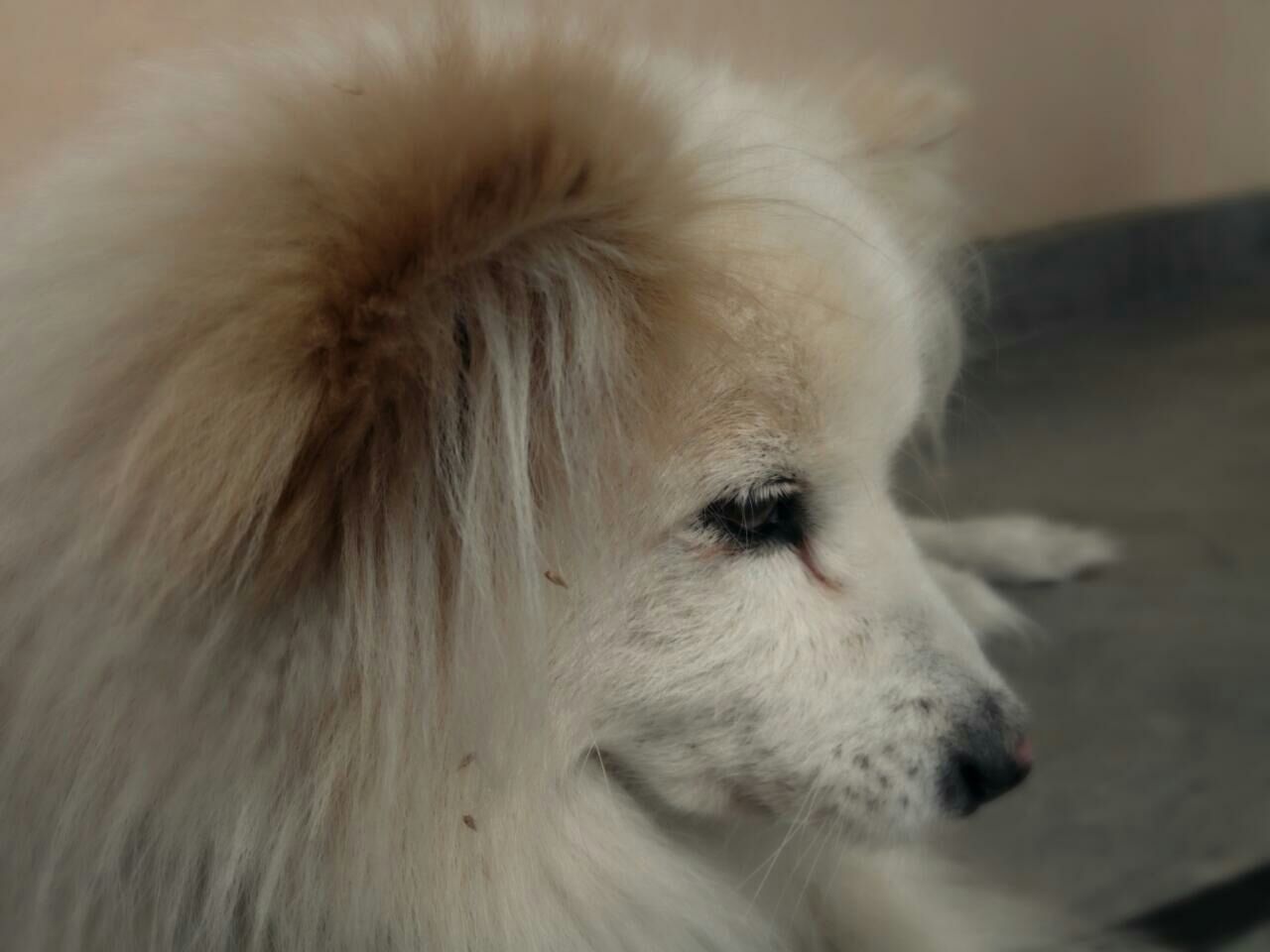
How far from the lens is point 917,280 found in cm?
97

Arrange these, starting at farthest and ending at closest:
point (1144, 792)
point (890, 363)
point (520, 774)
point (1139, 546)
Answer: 1. point (1139, 546)
2. point (1144, 792)
3. point (890, 363)
4. point (520, 774)

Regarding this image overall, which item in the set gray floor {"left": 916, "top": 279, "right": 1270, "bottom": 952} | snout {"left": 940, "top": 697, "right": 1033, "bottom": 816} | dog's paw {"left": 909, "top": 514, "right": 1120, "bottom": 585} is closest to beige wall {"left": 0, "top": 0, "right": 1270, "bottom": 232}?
gray floor {"left": 916, "top": 279, "right": 1270, "bottom": 952}

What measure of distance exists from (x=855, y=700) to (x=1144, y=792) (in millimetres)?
534

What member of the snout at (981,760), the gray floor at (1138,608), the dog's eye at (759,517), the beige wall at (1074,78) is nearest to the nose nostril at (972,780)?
the snout at (981,760)

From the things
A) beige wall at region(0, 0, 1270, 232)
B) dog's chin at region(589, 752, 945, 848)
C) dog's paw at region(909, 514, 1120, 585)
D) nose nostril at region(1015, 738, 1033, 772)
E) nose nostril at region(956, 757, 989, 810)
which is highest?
beige wall at region(0, 0, 1270, 232)

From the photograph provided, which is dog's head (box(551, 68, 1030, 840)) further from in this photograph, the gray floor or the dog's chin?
the gray floor

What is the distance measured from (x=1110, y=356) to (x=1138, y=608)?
42.2 inches

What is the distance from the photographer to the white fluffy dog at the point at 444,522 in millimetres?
567

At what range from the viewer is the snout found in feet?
2.52

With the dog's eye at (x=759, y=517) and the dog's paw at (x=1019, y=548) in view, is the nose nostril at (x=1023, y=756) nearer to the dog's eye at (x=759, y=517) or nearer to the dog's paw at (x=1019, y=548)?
the dog's eye at (x=759, y=517)

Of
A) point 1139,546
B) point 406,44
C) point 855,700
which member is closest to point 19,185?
point 406,44

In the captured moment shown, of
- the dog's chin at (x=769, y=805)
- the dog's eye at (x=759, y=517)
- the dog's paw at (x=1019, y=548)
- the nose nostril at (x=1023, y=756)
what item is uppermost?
the dog's paw at (x=1019, y=548)

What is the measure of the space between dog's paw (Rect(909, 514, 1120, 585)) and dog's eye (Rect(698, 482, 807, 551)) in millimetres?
817

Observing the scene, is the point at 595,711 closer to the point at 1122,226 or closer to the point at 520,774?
the point at 520,774
